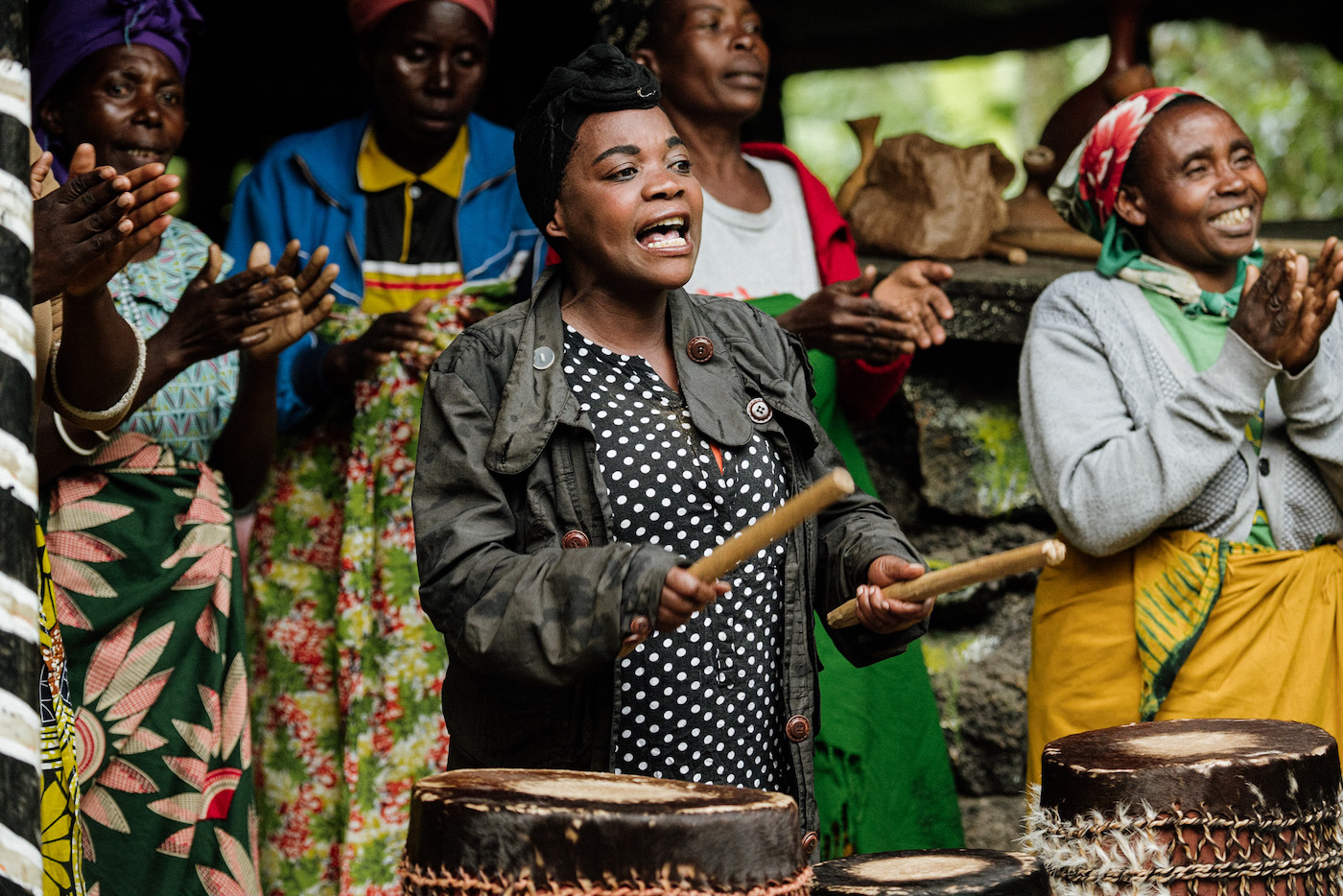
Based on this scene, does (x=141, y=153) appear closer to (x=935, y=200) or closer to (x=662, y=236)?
(x=662, y=236)

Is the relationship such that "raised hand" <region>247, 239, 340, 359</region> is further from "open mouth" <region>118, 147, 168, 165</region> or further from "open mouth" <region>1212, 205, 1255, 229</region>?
"open mouth" <region>1212, 205, 1255, 229</region>

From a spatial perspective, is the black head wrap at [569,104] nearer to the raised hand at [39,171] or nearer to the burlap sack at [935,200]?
the raised hand at [39,171]

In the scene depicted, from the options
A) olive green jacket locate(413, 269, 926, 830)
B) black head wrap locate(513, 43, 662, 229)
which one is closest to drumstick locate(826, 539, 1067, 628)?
olive green jacket locate(413, 269, 926, 830)

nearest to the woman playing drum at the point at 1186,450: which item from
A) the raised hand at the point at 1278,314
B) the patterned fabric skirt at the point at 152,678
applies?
the raised hand at the point at 1278,314

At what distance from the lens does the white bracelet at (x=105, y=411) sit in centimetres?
266

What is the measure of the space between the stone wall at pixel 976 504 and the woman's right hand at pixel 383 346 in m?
1.33

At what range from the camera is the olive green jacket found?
2.09m

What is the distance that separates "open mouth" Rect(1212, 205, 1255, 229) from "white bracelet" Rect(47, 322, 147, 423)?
2165 mm

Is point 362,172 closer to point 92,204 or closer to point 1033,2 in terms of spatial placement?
point 92,204

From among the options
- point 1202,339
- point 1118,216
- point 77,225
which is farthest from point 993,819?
point 77,225

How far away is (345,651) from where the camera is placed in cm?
351

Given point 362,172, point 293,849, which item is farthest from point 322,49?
point 293,849

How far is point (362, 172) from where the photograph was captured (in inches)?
149

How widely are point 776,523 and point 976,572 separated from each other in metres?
0.27
